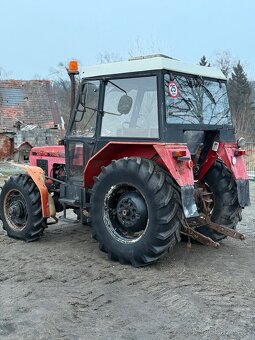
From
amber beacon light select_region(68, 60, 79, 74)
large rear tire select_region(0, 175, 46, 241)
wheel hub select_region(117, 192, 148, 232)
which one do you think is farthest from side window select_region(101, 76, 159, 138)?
large rear tire select_region(0, 175, 46, 241)

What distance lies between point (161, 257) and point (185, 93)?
6.48 feet

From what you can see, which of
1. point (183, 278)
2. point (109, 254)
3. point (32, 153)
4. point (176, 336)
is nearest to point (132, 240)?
point (109, 254)

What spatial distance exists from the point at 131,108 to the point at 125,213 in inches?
49.6

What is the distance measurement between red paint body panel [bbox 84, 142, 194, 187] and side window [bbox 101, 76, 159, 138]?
0.16 meters

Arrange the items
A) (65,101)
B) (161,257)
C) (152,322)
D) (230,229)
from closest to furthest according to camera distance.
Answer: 1. (152,322)
2. (161,257)
3. (230,229)
4. (65,101)

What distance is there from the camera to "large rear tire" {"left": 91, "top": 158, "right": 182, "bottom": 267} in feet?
16.4

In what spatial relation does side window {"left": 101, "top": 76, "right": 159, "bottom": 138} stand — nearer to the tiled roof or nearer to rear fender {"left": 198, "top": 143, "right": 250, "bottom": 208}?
rear fender {"left": 198, "top": 143, "right": 250, "bottom": 208}

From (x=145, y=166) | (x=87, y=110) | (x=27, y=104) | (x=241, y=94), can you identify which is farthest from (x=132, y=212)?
(x=241, y=94)

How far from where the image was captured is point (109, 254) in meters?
5.47

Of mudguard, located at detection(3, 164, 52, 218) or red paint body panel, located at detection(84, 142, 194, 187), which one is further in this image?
mudguard, located at detection(3, 164, 52, 218)

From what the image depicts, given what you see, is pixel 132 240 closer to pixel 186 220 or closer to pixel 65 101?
pixel 186 220

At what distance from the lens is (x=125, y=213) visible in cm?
534

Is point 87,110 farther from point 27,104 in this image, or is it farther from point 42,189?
point 27,104

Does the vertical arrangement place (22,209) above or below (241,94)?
below
